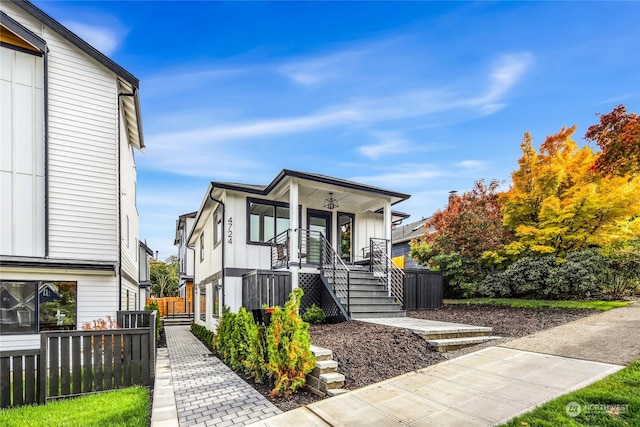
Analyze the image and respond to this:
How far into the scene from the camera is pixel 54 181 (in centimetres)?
873

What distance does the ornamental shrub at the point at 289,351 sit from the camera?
5066 millimetres

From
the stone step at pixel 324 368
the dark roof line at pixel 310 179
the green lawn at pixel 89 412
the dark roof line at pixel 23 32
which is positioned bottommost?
the green lawn at pixel 89 412

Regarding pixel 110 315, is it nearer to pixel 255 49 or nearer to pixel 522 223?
pixel 255 49

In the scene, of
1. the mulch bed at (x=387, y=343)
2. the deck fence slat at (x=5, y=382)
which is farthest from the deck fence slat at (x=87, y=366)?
the mulch bed at (x=387, y=343)

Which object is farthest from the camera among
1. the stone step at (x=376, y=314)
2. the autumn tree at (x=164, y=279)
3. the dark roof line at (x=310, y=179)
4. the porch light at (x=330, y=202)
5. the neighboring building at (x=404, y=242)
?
the autumn tree at (x=164, y=279)

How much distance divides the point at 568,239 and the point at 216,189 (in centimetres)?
1099

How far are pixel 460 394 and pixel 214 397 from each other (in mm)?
3516

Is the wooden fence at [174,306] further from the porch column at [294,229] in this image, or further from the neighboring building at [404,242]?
the porch column at [294,229]

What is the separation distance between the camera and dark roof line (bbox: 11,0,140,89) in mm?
8641

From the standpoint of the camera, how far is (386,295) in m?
10.6

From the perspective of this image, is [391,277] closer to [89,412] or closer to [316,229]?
[316,229]

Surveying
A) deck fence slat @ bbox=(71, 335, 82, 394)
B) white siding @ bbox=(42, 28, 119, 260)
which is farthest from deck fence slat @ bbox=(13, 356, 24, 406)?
white siding @ bbox=(42, 28, 119, 260)

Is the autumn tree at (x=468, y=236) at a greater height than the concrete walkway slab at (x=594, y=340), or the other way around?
the autumn tree at (x=468, y=236)

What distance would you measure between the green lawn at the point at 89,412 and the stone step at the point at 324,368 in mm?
2170
